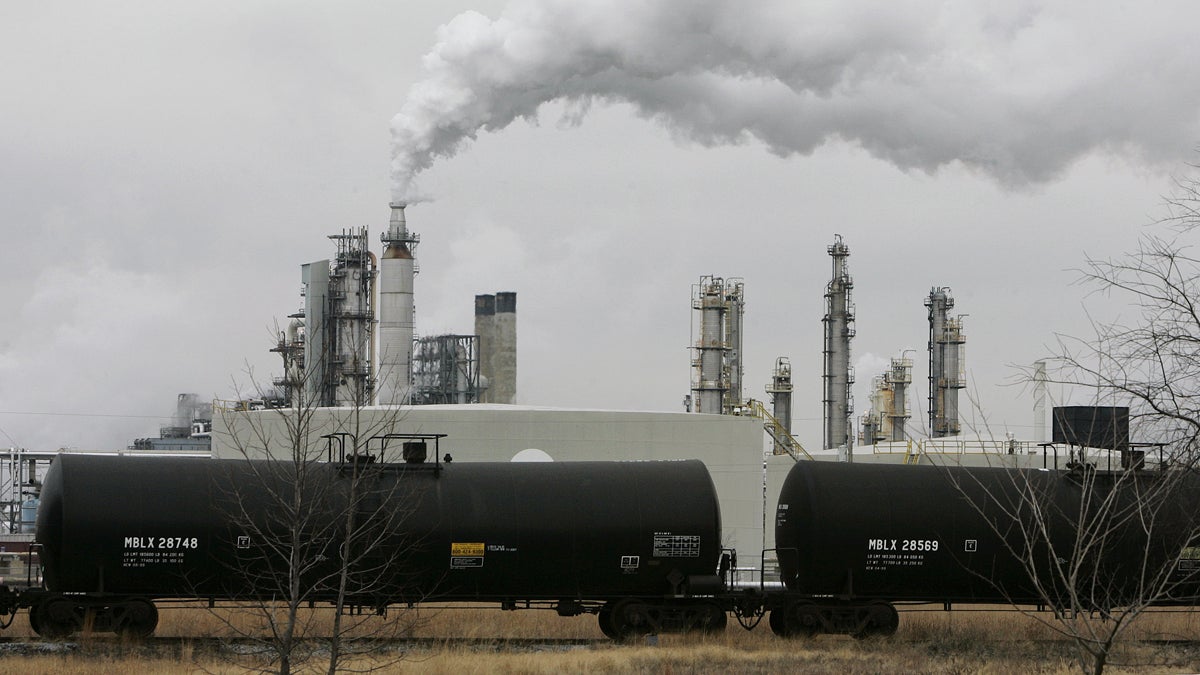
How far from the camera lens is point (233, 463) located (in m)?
20.7

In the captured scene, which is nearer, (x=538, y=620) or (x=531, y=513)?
(x=531, y=513)

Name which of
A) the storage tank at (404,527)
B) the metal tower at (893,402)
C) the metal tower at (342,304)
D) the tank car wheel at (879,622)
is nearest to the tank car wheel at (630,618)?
the storage tank at (404,527)

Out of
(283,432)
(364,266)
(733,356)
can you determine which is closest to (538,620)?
(283,432)

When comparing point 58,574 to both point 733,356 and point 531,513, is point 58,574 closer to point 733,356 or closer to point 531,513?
point 531,513

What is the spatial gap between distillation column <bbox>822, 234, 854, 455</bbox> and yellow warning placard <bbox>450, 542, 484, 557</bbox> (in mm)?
62526

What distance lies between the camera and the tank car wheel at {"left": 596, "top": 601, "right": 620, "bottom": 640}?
861 inches

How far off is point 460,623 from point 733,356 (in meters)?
63.7

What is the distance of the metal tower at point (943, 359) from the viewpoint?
88.3 meters

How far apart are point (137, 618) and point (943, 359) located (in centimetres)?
7508

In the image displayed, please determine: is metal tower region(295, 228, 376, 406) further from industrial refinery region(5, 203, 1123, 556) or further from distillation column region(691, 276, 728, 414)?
distillation column region(691, 276, 728, 414)

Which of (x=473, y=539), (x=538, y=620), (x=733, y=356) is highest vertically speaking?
(x=733, y=356)

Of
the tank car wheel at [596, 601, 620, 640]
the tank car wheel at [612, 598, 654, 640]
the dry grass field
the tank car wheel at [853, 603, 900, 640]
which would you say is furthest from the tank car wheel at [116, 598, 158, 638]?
the tank car wheel at [853, 603, 900, 640]

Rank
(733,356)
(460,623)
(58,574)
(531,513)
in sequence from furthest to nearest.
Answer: (733,356)
(460,623)
(531,513)
(58,574)

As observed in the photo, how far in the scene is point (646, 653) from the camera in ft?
63.7
